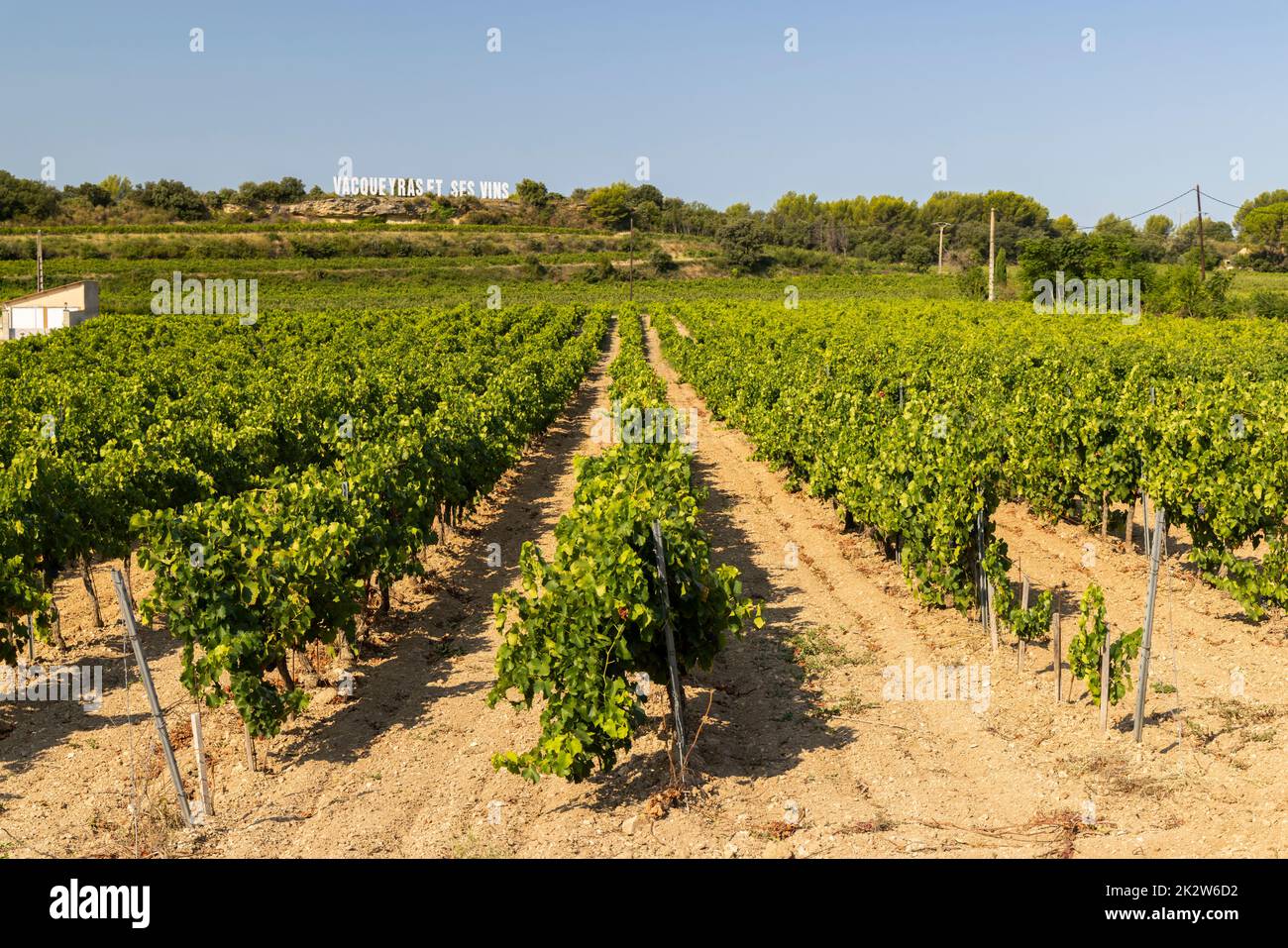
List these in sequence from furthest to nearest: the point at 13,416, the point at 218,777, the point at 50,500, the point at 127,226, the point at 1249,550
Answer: the point at 127,226
the point at 13,416
the point at 1249,550
the point at 50,500
the point at 218,777

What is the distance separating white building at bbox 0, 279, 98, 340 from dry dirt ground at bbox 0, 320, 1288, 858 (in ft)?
156

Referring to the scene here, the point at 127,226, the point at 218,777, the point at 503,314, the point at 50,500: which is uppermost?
the point at 127,226

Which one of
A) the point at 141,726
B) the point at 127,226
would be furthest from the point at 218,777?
the point at 127,226

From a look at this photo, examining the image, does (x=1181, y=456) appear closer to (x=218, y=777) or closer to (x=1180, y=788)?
(x=1180, y=788)

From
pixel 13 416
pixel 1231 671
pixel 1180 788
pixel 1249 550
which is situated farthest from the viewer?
pixel 13 416

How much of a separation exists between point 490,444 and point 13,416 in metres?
8.84

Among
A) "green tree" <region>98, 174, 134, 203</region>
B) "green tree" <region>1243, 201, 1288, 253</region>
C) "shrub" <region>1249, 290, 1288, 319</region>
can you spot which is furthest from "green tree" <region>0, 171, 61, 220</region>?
"green tree" <region>1243, 201, 1288, 253</region>

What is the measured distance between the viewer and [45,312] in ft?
168

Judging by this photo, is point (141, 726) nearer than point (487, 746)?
No

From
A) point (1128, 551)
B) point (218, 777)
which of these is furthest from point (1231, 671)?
point (218, 777)

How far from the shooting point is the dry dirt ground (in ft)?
20.6

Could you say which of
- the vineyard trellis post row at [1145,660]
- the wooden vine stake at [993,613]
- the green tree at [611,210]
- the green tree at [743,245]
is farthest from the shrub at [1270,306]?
the green tree at [611,210]

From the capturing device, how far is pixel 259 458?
47.0ft

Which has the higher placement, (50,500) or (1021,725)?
(50,500)
